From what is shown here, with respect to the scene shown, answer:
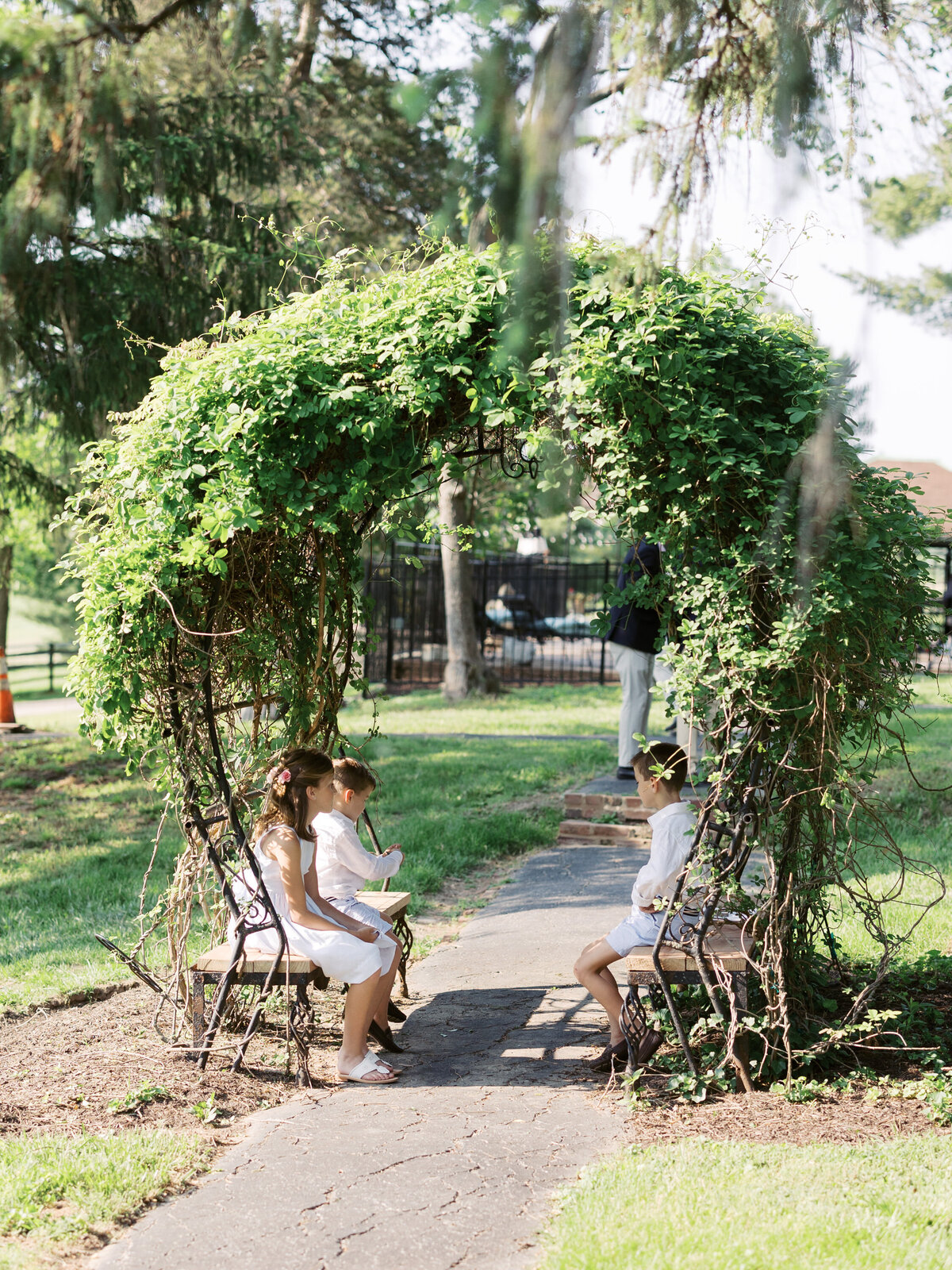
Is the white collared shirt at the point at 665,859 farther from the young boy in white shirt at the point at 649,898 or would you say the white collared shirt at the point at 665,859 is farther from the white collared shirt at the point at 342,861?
the white collared shirt at the point at 342,861

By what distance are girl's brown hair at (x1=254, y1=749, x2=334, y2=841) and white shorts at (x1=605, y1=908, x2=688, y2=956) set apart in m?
1.33

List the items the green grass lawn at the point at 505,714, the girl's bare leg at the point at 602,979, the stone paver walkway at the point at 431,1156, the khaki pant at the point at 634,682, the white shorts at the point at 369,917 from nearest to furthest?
1. the stone paver walkway at the point at 431,1156
2. the girl's bare leg at the point at 602,979
3. the white shorts at the point at 369,917
4. the khaki pant at the point at 634,682
5. the green grass lawn at the point at 505,714

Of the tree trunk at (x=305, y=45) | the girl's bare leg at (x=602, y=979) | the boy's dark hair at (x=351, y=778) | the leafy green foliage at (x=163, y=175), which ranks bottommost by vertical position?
the girl's bare leg at (x=602, y=979)

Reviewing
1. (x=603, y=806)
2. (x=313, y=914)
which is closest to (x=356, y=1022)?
(x=313, y=914)

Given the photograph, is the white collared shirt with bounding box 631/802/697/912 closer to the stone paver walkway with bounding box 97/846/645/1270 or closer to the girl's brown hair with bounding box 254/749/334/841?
the stone paver walkway with bounding box 97/846/645/1270

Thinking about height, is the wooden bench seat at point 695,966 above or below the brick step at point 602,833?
above

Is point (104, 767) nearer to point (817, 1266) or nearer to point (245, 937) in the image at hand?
point (245, 937)

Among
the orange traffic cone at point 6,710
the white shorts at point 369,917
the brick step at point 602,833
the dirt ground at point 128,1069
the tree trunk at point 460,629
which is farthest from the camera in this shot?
the tree trunk at point 460,629

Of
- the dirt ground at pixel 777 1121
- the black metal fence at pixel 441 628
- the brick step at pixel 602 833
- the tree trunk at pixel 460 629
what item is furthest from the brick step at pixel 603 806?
the black metal fence at pixel 441 628

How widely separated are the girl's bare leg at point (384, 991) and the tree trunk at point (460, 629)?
498 inches

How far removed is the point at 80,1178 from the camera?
3.48 meters

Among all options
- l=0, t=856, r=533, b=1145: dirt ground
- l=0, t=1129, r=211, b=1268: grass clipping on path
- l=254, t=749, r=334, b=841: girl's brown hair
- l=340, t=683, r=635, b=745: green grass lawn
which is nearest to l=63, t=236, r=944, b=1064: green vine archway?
l=254, t=749, r=334, b=841: girl's brown hair

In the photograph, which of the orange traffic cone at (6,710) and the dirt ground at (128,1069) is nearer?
the dirt ground at (128,1069)

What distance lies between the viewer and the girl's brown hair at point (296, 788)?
4.67 metres
